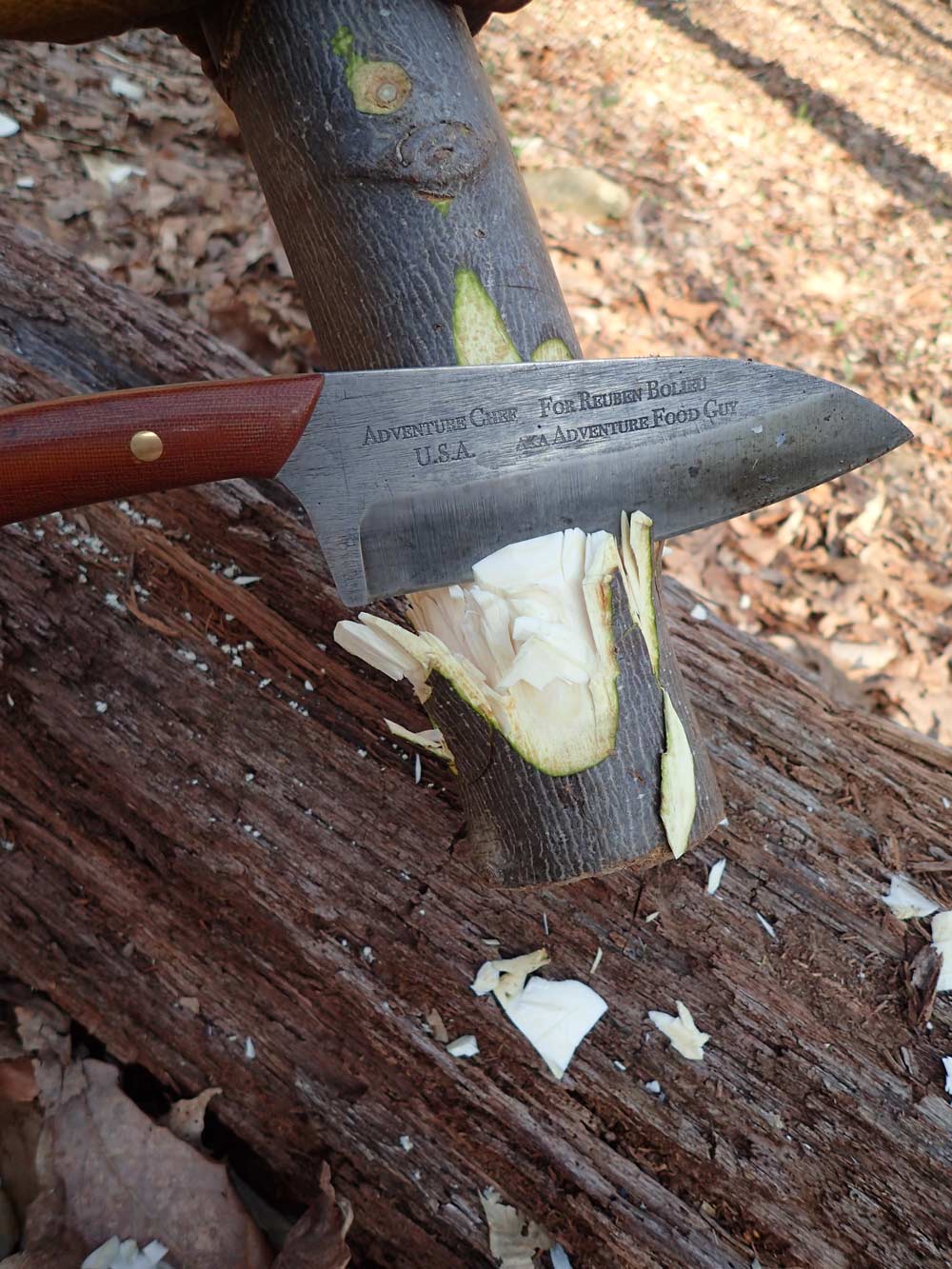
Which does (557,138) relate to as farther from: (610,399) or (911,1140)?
(911,1140)

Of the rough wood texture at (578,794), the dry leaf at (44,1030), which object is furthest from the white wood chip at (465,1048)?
the dry leaf at (44,1030)

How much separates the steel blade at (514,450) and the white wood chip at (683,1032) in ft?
3.41

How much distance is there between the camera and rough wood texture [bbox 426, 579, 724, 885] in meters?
1.53

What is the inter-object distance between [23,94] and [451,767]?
3030mm

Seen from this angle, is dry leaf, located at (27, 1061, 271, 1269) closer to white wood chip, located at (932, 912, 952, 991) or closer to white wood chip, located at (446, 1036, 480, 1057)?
white wood chip, located at (446, 1036, 480, 1057)

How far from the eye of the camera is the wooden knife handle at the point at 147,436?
1479mm

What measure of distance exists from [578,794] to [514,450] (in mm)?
656

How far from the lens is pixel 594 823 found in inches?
60.1

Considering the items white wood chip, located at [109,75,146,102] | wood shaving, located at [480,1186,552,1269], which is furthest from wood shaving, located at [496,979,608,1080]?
white wood chip, located at [109,75,146,102]

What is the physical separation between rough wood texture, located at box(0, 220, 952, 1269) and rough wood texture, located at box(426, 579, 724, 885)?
0.90ft

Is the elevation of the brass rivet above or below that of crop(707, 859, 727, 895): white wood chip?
above

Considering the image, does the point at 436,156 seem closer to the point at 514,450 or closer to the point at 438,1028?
the point at 514,450

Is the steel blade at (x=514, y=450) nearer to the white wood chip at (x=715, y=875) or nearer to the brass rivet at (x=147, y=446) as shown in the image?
the brass rivet at (x=147, y=446)

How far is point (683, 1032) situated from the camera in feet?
5.71
